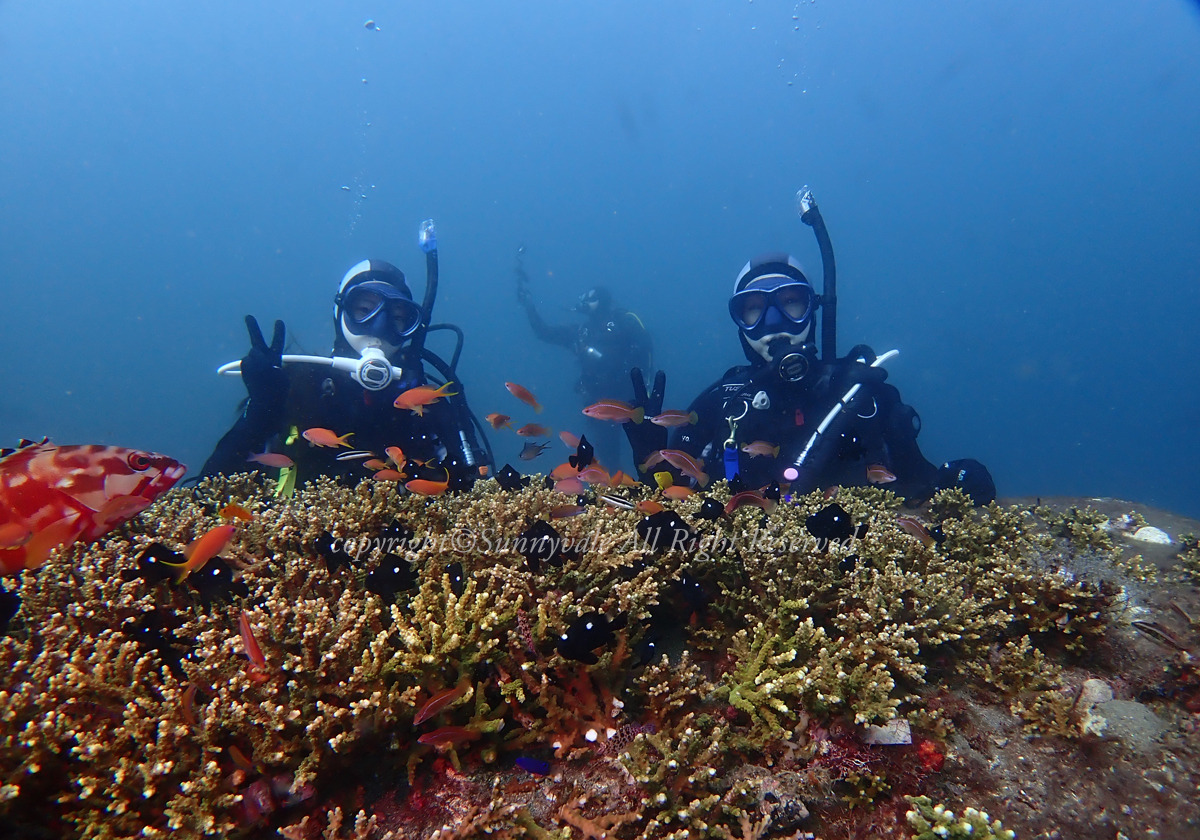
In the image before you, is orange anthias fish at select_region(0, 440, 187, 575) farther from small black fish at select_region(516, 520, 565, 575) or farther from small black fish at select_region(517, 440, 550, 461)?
small black fish at select_region(517, 440, 550, 461)

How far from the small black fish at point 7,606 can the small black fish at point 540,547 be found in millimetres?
2690

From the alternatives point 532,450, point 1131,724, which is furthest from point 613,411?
point 1131,724

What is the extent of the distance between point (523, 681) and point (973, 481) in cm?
584

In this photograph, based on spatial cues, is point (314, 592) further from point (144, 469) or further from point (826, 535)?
point (826, 535)

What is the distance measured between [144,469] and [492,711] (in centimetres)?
225

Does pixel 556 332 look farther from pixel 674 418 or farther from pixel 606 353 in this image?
pixel 674 418

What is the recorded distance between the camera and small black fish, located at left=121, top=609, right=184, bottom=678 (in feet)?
8.52

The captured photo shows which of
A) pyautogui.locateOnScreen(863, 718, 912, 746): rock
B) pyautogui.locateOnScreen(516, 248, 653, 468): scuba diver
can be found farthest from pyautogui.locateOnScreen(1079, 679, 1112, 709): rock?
pyautogui.locateOnScreen(516, 248, 653, 468): scuba diver

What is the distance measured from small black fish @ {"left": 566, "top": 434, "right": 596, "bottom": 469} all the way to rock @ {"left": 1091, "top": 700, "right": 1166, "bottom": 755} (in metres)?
3.37

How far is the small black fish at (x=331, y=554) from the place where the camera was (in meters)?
3.09

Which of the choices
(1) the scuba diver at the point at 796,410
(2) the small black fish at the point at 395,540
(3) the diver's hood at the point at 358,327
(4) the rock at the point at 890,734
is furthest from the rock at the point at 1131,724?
(3) the diver's hood at the point at 358,327

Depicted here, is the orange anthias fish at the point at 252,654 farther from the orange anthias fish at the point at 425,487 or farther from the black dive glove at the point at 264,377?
the black dive glove at the point at 264,377

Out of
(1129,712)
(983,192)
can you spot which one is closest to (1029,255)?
(983,192)

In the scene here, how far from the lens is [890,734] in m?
2.44
